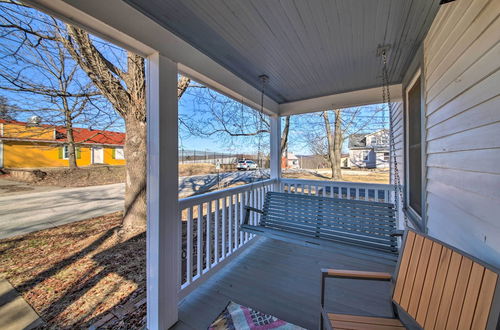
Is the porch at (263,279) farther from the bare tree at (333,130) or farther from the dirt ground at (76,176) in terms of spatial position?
the bare tree at (333,130)

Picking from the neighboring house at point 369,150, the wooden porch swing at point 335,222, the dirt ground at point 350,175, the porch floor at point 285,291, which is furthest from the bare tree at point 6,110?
the neighboring house at point 369,150

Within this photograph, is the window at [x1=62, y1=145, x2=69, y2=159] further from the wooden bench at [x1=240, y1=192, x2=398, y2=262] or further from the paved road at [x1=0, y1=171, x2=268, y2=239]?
the wooden bench at [x1=240, y1=192, x2=398, y2=262]

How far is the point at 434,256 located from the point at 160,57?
7.74 feet

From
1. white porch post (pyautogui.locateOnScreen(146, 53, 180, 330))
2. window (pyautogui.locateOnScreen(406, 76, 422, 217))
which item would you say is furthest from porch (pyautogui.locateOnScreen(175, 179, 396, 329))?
window (pyautogui.locateOnScreen(406, 76, 422, 217))

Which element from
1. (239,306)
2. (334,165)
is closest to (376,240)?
(239,306)

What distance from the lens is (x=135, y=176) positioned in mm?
4262

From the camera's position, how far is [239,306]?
187 cm

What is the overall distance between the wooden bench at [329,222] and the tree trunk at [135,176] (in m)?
Answer: 2.94

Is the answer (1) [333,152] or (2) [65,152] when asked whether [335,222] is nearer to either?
(2) [65,152]

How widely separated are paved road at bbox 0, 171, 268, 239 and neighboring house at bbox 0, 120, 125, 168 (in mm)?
527

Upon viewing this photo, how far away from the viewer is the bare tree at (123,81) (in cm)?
293

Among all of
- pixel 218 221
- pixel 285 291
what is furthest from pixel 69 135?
pixel 285 291

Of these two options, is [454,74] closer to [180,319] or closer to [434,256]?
[434,256]

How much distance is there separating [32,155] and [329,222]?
→ 12.3ft
